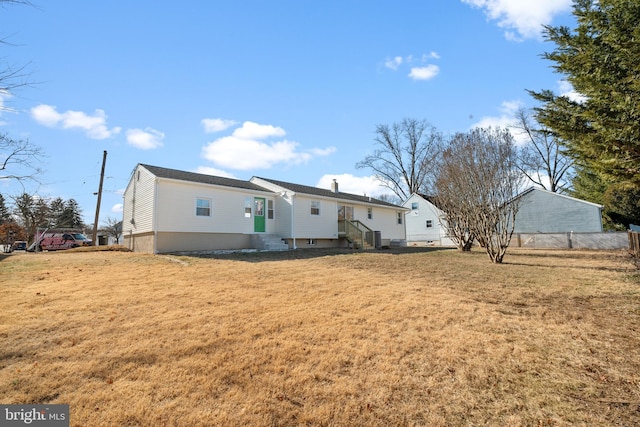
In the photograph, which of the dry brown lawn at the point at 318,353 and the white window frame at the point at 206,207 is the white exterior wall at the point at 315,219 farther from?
the dry brown lawn at the point at 318,353

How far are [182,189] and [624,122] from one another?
1579cm

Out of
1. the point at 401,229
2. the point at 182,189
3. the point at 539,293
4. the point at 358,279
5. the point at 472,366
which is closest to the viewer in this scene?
the point at 472,366

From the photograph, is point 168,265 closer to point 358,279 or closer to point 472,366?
point 358,279

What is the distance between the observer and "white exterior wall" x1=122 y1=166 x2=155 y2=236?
604 inches

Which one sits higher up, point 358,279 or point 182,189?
point 182,189

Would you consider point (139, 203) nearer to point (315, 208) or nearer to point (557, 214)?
point (315, 208)

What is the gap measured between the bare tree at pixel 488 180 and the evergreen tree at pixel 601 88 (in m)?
3.62

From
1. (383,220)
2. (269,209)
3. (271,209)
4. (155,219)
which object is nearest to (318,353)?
(155,219)

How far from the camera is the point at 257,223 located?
18797 mm

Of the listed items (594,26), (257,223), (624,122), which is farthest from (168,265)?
(594,26)

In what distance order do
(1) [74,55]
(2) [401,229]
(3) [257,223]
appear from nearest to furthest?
(1) [74,55], (3) [257,223], (2) [401,229]

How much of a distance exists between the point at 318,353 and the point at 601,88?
9.28 meters

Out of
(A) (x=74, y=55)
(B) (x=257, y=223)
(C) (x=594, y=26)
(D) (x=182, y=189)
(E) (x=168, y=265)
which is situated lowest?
(E) (x=168, y=265)

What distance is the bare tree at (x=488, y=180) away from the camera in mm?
14555
